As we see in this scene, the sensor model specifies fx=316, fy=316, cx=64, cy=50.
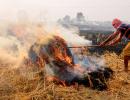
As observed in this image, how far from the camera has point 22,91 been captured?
9.02 metres

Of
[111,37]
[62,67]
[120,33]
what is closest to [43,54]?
[62,67]

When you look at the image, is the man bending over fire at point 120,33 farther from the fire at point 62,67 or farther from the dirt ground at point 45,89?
the dirt ground at point 45,89

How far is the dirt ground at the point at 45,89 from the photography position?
8.58m

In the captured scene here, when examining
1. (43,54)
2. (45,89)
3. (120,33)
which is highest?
(120,33)

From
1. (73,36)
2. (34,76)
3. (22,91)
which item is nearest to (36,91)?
(22,91)

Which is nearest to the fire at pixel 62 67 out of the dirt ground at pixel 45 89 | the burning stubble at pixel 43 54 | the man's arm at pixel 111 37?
the burning stubble at pixel 43 54

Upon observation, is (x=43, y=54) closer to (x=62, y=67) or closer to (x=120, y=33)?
(x=62, y=67)

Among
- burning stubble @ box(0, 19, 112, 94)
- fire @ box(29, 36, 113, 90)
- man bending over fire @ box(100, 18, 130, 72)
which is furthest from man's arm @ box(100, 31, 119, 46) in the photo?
fire @ box(29, 36, 113, 90)

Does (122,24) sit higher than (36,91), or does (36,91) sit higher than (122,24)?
(122,24)

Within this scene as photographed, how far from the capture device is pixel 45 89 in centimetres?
885

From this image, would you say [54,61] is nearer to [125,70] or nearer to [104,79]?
[104,79]

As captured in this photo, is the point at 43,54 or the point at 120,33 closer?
the point at 43,54

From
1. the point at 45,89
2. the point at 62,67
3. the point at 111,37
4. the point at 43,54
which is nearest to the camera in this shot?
the point at 45,89

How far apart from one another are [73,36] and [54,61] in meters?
4.46
